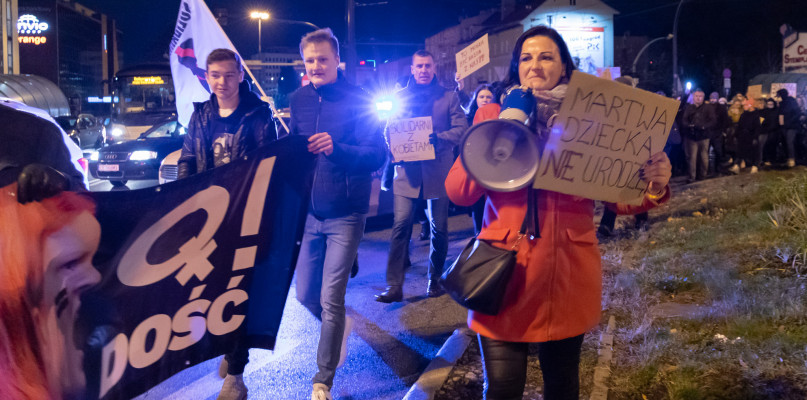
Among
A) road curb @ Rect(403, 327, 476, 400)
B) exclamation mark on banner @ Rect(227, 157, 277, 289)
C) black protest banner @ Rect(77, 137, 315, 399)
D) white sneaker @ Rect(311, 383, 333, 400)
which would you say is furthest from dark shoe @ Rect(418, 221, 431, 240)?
exclamation mark on banner @ Rect(227, 157, 277, 289)

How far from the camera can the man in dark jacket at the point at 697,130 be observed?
51.2 feet

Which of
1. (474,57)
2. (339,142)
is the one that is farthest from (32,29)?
(339,142)

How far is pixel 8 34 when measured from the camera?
43.5ft

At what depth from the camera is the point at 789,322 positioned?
457 cm

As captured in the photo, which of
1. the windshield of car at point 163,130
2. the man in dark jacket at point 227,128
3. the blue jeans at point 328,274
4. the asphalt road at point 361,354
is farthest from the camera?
the windshield of car at point 163,130

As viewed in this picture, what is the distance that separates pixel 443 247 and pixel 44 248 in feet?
13.1

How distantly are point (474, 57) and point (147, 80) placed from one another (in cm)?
1520

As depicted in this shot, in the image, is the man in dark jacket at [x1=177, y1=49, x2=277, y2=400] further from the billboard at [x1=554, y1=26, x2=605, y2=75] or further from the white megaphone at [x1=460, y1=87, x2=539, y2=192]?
the billboard at [x1=554, y1=26, x2=605, y2=75]

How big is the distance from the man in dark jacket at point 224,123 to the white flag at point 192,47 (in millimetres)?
264

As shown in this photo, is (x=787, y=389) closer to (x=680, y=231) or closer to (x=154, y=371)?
(x=154, y=371)

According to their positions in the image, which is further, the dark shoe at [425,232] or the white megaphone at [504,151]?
the dark shoe at [425,232]

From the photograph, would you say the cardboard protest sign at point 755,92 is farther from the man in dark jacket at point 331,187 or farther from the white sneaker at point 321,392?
the white sneaker at point 321,392

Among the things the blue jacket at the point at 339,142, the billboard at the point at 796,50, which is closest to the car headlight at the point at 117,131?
the blue jacket at the point at 339,142

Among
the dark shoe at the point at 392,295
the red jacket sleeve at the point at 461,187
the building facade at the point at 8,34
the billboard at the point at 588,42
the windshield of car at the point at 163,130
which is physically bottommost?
the dark shoe at the point at 392,295
